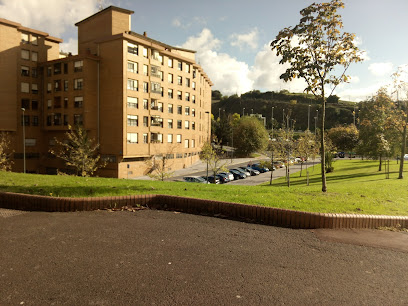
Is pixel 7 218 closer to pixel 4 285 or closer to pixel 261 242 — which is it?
pixel 4 285

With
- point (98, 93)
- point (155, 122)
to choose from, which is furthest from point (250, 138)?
point (98, 93)

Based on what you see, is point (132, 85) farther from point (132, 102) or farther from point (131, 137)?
point (131, 137)

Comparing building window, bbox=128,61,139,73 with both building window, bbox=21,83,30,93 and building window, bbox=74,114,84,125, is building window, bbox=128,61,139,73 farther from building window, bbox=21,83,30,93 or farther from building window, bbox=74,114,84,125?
building window, bbox=21,83,30,93

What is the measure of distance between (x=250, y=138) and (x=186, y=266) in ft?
222

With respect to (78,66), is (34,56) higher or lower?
higher

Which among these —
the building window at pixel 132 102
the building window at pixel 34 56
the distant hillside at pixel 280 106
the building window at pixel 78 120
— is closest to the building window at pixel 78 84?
the building window at pixel 78 120

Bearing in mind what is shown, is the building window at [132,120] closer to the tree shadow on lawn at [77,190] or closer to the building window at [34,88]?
the building window at [34,88]

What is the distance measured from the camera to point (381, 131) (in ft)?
101

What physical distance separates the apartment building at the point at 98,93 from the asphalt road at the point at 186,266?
1204 inches

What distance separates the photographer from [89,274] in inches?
170

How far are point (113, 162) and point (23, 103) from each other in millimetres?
17035

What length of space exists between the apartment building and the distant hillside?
84.1 metres

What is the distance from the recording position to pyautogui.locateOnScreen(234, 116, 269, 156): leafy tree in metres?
70.8

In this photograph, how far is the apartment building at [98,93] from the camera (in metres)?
36.1
